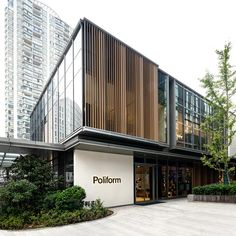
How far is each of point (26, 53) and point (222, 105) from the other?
4942cm

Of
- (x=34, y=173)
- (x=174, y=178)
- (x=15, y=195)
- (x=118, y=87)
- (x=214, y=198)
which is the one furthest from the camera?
(x=174, y=178)

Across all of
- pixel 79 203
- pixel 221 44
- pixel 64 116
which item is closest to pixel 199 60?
pixel 221 44

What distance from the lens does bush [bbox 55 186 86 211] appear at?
1057 centimetres

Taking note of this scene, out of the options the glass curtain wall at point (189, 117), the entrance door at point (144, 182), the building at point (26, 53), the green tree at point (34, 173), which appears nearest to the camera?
the green tree at point (34, 173)

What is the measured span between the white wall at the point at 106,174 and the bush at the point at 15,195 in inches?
93.9

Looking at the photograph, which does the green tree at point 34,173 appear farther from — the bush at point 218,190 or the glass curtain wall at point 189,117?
the glass curtain wall at point 189,117

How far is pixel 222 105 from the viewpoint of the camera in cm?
1725

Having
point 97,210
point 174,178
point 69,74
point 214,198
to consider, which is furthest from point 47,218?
point 174,178

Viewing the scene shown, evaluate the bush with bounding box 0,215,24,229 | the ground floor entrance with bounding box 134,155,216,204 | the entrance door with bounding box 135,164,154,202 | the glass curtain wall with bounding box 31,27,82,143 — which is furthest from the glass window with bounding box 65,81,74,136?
the entrance door with bounding box 135,164,154,202

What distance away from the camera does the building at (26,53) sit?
180ft

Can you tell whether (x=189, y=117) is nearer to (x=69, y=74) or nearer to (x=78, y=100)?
(x=69, y=74)

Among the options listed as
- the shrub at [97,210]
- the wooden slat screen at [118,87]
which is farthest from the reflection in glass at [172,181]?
the shrub at [97,210]

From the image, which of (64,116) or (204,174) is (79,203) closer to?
(64,116)

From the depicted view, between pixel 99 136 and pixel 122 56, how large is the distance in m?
4.46
